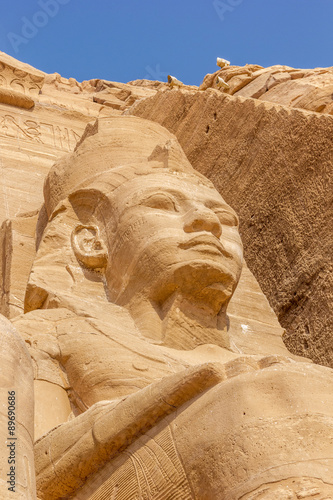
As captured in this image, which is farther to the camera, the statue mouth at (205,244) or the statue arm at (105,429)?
the statue mouth at (205,244)

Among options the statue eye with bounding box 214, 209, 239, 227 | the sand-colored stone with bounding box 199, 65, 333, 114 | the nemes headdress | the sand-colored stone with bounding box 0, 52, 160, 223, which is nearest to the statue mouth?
the statue eye with bounding box 214, 209, 239, 227

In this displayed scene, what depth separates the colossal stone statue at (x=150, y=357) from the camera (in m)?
2.76

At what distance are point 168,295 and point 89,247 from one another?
0.73 metres

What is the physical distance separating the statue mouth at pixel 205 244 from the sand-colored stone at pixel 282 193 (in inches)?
55.1

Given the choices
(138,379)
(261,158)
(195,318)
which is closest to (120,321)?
(195,318)

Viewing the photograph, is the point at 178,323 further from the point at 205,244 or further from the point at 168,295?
the point at 205,244

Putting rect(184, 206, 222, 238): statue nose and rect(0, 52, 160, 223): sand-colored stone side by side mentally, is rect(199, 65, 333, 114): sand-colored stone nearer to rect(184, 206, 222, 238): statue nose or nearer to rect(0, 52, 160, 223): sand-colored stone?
rect(0, 52, 160, 223): sand-colored stone

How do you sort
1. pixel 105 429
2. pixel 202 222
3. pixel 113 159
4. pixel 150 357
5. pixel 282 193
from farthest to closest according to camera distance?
1. pixel 282 193
2. pixel 113 159
3. pixel 202 222
4. pixel 150 357
5. pixel 105 429

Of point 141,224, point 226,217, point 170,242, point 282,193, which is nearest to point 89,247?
point 141,224

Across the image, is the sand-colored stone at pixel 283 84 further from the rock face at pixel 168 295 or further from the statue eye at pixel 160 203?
the statue eye at pixel 160 203

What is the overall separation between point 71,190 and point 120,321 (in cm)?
134

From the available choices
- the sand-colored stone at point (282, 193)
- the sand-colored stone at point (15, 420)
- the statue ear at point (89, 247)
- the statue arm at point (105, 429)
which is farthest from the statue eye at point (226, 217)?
the sand-colored stone at point (15, 420)

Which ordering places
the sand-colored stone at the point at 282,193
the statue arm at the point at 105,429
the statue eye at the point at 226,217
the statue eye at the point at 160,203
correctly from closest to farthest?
the statue arm at the point at 105,429 → the statue eye at the point at 160,203 → the statue eye at the point at 226,217 → the sand-colored stone at the point at 282,193

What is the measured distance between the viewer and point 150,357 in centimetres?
399
